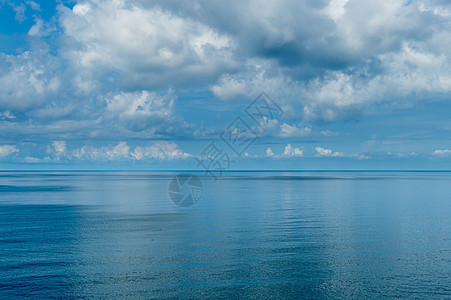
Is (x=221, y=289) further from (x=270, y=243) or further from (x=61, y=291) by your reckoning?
(x=270, y=243)

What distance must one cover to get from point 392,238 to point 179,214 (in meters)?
29.0

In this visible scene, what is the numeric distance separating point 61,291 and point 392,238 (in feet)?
94.2

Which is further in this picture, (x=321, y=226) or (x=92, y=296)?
(x=321, y=226)

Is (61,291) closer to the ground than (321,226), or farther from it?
closer to the ground

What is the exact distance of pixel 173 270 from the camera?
26.3 m

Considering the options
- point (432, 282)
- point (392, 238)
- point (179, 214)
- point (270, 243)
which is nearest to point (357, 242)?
point (392, 238)

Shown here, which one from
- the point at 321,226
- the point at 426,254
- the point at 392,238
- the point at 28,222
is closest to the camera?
the point at 426,254

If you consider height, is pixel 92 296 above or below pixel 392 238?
below

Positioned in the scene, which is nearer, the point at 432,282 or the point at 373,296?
the point at 373,296

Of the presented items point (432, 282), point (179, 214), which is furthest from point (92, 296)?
point (179, 214)

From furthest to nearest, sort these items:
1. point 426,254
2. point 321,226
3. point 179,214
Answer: point 179,214 → point 321,226 → point 426,254

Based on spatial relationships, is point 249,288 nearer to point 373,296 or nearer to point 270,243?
point 373,296

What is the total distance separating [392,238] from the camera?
122 feet

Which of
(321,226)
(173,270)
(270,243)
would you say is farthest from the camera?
(321,226)
